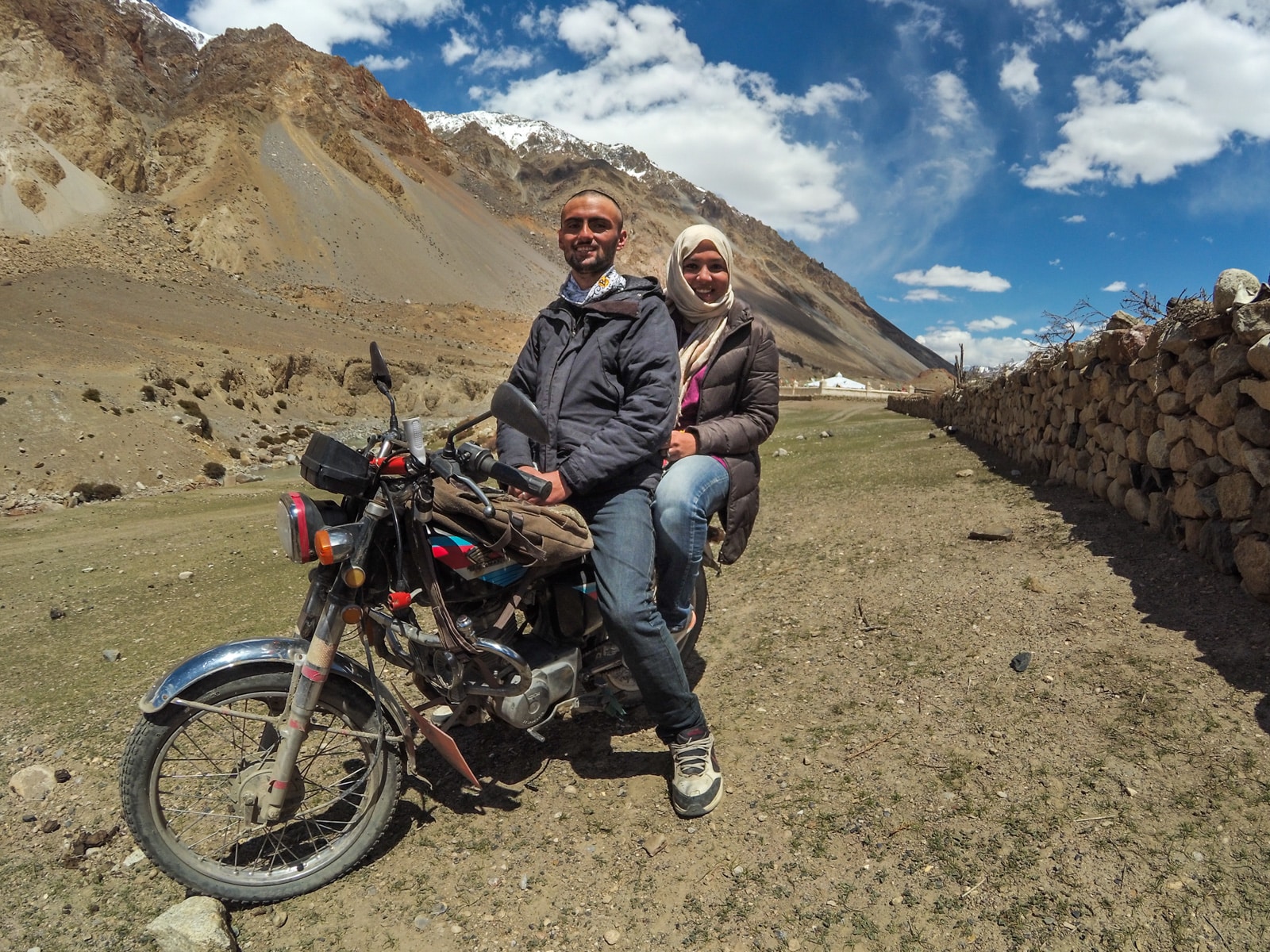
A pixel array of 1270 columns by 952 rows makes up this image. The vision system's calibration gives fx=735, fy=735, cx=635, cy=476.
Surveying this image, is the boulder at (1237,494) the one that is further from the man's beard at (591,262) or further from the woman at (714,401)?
the man's beard at (591,262)

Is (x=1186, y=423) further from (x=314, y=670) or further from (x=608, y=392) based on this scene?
(x=314, y=670)

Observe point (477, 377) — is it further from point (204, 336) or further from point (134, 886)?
point (134, 886)

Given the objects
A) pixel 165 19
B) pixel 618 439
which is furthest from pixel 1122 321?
pixel 165 19

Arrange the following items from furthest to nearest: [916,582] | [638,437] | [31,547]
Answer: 1. [31,547]
2. [916,582]
3. [638,437]

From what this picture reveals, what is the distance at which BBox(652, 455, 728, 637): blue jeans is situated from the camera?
2.88m

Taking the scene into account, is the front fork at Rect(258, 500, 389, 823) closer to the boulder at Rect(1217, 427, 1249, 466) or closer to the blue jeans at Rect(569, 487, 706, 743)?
the blue jeans at Rect(569, 487, 706, 743)

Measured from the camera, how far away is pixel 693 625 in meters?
3.56

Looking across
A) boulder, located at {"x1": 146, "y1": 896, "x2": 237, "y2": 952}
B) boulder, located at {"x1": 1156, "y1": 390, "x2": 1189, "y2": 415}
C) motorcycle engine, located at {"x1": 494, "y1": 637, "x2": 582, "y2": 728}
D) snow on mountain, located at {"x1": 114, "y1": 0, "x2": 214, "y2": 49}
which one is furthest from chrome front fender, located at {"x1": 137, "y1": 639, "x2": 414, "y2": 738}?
snow on mountain, located at {"x1": 114, "y1": 0, "x2": 214, "y2": 49}

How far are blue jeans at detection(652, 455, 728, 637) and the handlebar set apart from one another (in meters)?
0.64

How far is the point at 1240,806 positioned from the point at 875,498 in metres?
5.17

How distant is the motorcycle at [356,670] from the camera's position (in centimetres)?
227

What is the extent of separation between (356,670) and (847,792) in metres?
1.88

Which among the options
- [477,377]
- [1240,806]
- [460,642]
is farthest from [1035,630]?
[477,377]

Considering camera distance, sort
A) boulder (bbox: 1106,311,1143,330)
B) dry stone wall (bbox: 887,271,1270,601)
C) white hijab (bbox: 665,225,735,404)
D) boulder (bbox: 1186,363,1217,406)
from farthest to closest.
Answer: boulder (bbox: 1106,311,1143,330) → boulder (bbox: 1186,363,1217,406) → dry stone wall (bbox: 887,271,1270,601) → white hijab (bbox: 665,225,735,404)
